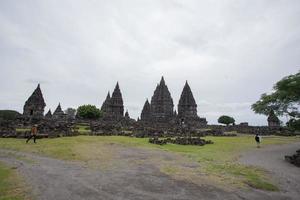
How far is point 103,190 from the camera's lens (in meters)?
8.51

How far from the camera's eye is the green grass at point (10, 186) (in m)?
7.57

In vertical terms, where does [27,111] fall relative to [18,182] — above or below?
above

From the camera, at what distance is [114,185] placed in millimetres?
9164

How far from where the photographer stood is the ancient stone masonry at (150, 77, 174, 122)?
219 ft

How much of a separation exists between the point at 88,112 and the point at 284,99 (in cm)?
4944

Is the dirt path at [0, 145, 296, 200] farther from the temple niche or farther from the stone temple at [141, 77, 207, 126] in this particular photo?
the temple niche

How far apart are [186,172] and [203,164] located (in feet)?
9.18

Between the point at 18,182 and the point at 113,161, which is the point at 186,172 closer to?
the point at 113,161

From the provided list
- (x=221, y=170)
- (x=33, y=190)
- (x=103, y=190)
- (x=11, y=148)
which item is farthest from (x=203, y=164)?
(x=11, y=148)

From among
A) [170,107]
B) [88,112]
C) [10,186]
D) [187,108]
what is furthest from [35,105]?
[10,186]

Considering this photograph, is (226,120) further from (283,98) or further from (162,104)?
(283,98)

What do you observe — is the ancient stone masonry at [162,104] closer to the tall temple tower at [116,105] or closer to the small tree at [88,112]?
the tall temple tower at [116,105]

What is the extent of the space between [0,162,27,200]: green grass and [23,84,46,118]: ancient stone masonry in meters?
42.9

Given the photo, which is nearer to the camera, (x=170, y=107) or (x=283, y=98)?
(x=283, y=98)
